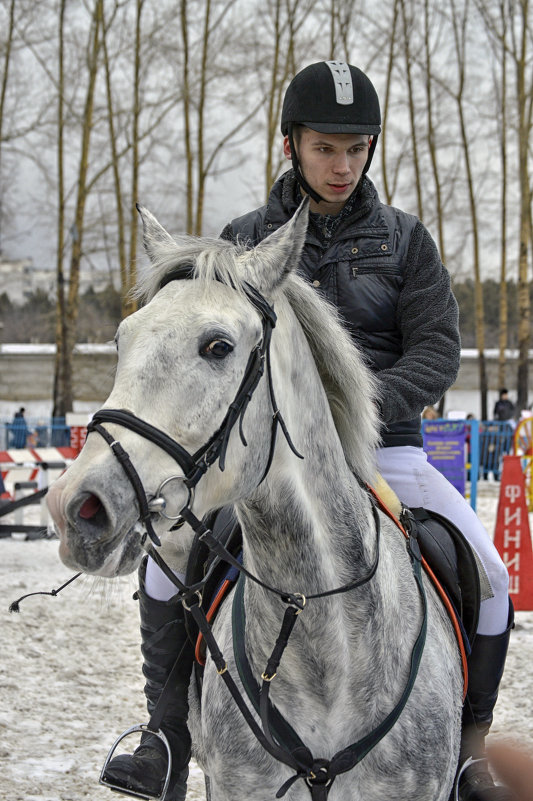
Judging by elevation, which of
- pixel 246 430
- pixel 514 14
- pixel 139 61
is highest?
pixel 514 14

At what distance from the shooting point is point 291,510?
7.05 feet

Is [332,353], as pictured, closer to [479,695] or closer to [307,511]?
[307,511]

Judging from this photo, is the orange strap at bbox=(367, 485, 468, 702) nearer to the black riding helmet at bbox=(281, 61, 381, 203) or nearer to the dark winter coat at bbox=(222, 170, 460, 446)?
the dark winter coat at bbox=(222, 170, 460, 446)

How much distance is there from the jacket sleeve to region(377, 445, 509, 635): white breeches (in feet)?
0.75

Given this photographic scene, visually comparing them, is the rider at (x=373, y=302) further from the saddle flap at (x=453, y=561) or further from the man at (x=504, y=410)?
the man at (x=504, y=410)

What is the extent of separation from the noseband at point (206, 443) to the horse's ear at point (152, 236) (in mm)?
201

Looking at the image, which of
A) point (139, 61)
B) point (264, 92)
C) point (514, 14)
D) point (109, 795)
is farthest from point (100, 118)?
point (109, 795)

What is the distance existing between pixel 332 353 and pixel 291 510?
0.45 m

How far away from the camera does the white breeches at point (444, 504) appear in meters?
2.84

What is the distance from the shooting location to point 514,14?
2078 cm

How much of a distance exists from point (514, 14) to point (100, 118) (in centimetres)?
1050

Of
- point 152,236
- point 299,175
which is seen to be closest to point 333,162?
point 299,175

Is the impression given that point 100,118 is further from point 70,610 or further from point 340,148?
point 340,148

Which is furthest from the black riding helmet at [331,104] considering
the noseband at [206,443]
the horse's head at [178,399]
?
the noseband at [206,443]
